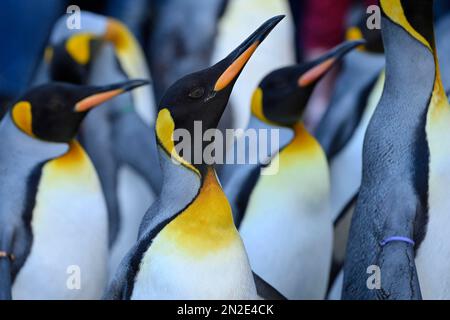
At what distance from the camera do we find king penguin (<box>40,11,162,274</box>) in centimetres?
349

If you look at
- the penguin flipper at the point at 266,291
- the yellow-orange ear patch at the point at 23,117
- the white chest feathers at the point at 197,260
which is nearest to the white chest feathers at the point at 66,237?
the yellow-orange ear patch at the point at 23,117

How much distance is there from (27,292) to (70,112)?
0.46 m

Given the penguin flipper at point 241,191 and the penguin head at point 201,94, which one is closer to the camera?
the penguin head at point 201,94

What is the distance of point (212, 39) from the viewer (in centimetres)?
409

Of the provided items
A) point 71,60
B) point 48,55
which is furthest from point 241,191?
point 48,55

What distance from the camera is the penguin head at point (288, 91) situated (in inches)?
118

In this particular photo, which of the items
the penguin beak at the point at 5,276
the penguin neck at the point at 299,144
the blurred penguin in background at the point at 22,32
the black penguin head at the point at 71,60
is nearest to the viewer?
the penguin beak at the point at 5,276

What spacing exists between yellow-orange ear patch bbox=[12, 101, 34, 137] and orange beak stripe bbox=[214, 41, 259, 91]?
27.5 inches

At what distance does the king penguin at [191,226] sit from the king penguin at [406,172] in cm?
29

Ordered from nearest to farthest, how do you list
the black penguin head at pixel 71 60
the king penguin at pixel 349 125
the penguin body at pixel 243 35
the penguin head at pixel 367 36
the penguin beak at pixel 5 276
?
the penguin beak at pixel 5 276, the king penguin at pixel 349 125, the penguin head at pixel 367 36, the black penguin head at pixel 71 60, the penguin body at pixel 243 35

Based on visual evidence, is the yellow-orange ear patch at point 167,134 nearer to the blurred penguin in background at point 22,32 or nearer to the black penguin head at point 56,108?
the black penguin head at point 56,108

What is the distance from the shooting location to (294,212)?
9.46 feet
